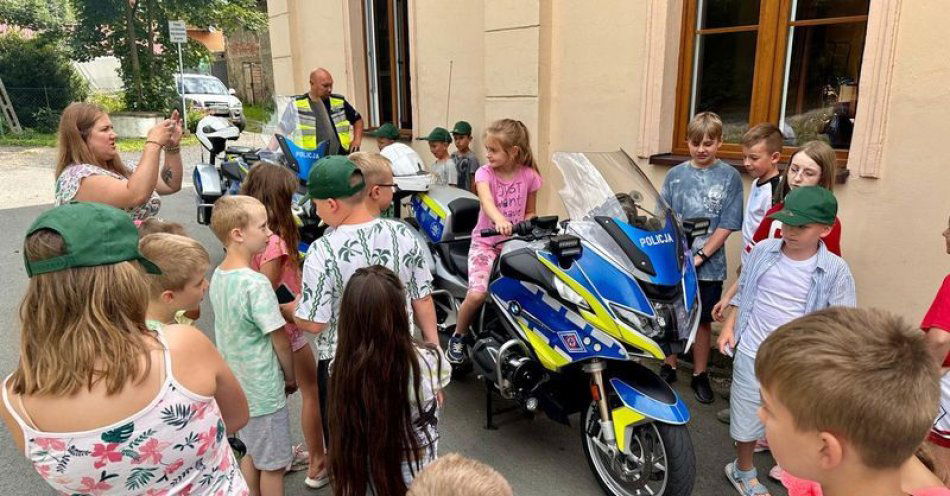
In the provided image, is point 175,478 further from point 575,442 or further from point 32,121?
point 32,121

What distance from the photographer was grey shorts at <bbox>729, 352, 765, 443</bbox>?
2643 millimetres

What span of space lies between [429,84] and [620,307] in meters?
5.37

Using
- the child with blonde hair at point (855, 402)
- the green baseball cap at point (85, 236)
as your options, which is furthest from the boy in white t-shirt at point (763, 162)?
the green baseball cap at point (85, 236)

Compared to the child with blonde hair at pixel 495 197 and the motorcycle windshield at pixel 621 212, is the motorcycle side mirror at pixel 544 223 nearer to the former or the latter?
the motorcycle windshield at pixel 621 212

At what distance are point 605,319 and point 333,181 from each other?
49.2 inches

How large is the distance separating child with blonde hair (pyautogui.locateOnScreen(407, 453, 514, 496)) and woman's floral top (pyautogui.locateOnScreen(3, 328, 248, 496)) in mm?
599

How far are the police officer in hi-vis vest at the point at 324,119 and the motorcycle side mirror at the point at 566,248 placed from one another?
3.73 m

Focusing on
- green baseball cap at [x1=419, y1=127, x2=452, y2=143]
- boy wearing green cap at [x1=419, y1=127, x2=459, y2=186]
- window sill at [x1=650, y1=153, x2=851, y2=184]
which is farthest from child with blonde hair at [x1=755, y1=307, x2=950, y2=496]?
green baseball cap at [x1=419, y1=127, x2=452, y2=143]

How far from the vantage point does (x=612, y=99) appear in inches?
203

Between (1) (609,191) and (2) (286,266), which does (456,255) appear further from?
(1) (609,191)

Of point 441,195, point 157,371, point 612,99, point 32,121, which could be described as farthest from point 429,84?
point 32,121

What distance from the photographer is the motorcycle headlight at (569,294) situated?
256cm

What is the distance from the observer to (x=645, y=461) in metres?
2.69

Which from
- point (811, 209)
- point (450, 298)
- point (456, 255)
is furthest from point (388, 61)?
point (811, 209)
